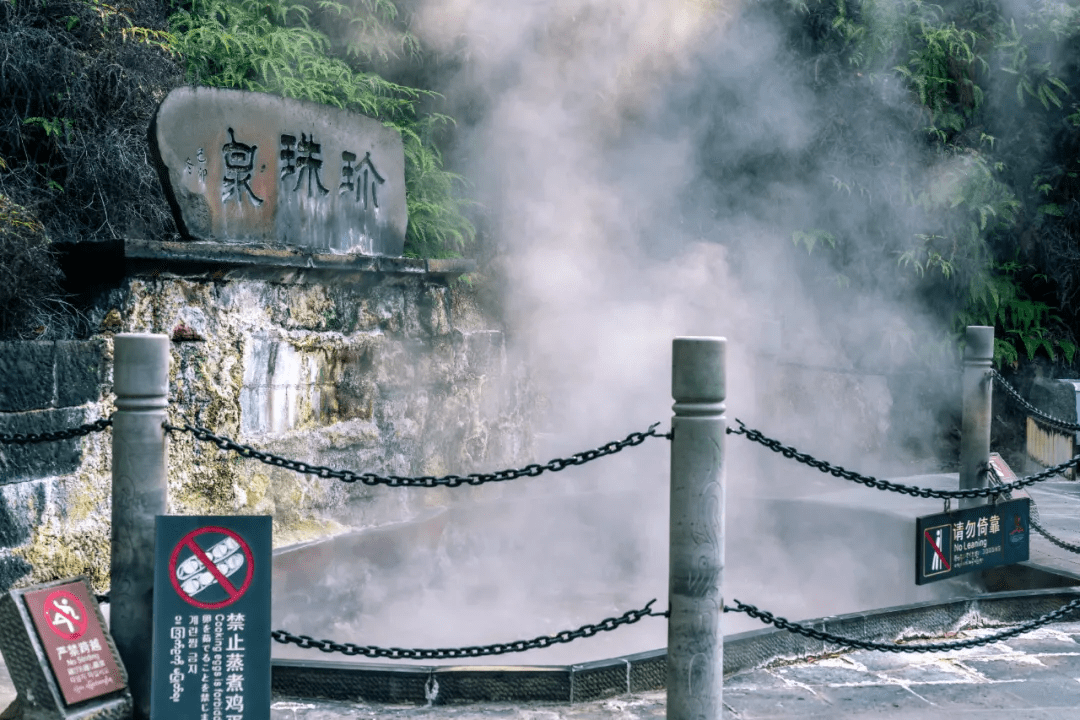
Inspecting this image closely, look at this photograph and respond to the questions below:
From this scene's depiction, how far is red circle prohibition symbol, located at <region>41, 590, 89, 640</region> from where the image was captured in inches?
118

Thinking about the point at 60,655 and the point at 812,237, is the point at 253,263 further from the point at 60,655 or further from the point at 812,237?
the point at 812,237

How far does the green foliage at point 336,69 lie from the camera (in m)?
7.36

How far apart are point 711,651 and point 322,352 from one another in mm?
4181

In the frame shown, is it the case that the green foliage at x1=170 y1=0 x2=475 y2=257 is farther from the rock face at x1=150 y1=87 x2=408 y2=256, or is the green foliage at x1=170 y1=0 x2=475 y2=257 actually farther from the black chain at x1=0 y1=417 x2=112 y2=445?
the black chain at x1=0 y1=417 x2=112 y2=445

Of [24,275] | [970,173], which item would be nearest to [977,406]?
[24,275]

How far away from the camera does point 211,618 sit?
9.53 ft

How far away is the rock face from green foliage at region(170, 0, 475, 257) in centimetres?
60

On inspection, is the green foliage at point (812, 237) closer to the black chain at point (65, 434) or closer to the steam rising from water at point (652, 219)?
the steam rising from water at point (652, 219)

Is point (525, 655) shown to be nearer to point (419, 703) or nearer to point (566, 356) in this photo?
point (419, 703)

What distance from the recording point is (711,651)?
3055mm

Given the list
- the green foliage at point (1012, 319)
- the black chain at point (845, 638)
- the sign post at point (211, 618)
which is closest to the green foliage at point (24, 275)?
the sign post at point (211, 618)

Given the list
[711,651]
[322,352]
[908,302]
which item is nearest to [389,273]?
[322,352]

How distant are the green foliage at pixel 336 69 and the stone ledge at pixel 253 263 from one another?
1062 mm

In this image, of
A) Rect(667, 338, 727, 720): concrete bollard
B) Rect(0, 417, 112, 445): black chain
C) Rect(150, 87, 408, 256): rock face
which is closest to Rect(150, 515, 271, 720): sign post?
Rect(0, 417, 112, 445): black chain
